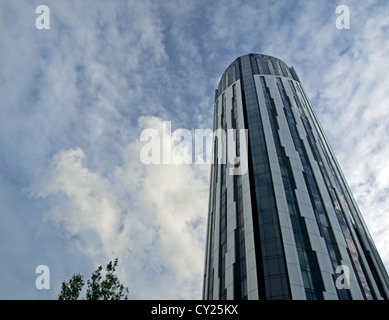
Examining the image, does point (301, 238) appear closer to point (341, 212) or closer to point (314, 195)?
point (314, 195)

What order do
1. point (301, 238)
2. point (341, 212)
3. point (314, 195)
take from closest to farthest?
1. point (301, 238)
2. point (314, 195)
3. point (341, 212)

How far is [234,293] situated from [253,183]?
20.6 metres

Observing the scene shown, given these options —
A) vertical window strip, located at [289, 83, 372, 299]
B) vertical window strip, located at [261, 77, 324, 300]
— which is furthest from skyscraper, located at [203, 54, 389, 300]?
vertical window strip, located at [289, 83, 372, 299]

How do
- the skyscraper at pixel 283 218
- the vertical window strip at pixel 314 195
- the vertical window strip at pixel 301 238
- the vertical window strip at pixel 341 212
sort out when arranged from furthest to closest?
the vertical window strip at pixel 314 195
the vertical window strip at pixel 341 212
the skyscraper at pixel 283 218
the vertical window strip at pixel 301 238

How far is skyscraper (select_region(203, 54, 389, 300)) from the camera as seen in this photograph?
41.0m

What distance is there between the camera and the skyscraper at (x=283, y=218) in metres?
41.0

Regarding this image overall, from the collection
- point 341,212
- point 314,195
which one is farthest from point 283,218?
point 341,212

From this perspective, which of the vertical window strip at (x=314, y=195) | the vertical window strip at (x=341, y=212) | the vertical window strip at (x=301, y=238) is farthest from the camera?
the vertical window strip at (x=314, y=195)

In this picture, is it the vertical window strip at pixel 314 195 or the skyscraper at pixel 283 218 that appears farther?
the vertical window strip at pixel 314 195

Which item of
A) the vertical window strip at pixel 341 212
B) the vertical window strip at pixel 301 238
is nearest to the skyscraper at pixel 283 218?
the vertical window strip at pixel 301 238

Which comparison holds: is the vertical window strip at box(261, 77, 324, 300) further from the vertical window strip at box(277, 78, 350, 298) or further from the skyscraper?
the vertical window strip at box(277, 78, 350, 298)

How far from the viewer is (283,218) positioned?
4681 cm

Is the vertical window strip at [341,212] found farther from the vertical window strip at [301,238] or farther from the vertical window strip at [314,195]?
the vertical window strip at [301,238]
